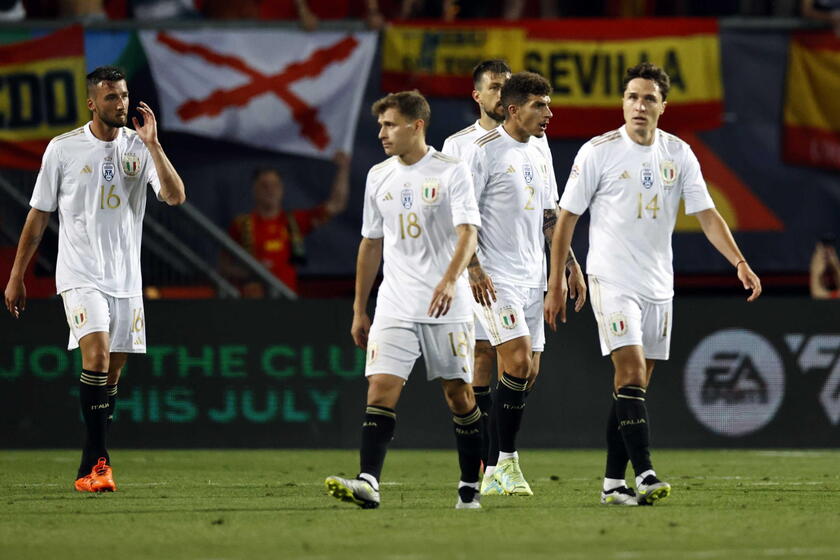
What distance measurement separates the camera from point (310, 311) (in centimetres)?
1474

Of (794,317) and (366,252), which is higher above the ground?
(366,252)

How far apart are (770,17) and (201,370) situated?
7.43 m

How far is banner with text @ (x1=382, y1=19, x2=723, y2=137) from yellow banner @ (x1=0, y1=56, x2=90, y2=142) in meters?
3.06

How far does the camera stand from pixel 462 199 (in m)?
8.53

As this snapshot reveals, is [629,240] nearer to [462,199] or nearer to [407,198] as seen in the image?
[462,199]

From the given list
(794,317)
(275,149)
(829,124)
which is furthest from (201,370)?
(829,124)

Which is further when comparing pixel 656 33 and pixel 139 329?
pixel 656 33

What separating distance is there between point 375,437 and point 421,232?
107 centimetres

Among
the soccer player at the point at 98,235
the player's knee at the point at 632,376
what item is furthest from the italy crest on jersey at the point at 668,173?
the soccer player at the point at 98,235

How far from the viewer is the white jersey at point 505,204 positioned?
10.1 metres

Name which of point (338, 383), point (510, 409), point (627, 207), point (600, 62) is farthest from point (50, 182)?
point (600, 62)

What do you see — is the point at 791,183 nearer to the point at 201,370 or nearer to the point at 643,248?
the point at 201,370

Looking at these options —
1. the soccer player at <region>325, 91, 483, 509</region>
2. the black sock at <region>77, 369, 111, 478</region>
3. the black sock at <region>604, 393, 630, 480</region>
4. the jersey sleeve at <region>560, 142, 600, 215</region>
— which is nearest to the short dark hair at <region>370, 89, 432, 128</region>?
the soccer player at <region>325, 91, 483, 509</region>

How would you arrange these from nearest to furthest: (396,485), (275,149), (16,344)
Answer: (396,485) < (16,344) < (275,149)
